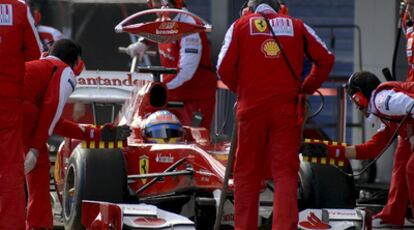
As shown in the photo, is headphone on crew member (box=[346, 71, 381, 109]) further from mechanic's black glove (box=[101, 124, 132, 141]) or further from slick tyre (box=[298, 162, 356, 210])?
mechanic's black glove (box=[101, 124, 132, 141])

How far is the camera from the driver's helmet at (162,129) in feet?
38.1

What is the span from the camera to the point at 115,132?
1105 centimetres

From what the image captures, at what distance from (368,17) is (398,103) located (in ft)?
17.5

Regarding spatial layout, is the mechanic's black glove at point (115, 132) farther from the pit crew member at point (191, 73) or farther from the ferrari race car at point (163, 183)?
the pit crew member at point (191, 73)

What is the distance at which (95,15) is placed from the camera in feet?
57.5

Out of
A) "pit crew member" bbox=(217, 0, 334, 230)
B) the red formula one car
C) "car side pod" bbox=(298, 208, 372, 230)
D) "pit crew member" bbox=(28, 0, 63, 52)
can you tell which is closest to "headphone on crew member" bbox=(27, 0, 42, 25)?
"pit crew member" bbox=(28, 0, 63, 52)

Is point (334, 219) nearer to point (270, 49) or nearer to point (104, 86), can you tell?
point (270, 49)

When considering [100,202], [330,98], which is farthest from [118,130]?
[330,98]

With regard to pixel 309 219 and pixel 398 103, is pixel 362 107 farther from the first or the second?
pixel 309 219

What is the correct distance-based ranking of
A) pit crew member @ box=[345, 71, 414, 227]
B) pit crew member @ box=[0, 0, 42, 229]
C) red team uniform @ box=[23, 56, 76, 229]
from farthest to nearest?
pit crew member @ box=[345, 71, 414, 227]
red team uniform @ box=[23, 56, 76, 229]
pit crew member @ box=[0, 0, 42, 229]

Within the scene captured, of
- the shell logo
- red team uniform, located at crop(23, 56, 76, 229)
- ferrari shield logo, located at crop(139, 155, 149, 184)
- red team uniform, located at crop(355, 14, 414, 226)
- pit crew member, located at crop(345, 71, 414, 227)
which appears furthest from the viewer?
red team uniform, located at crop(355, 14, 414, 226)

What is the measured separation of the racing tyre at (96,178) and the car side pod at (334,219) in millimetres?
1346

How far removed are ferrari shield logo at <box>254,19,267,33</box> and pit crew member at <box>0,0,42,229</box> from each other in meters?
1.49

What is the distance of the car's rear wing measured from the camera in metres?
13.3
